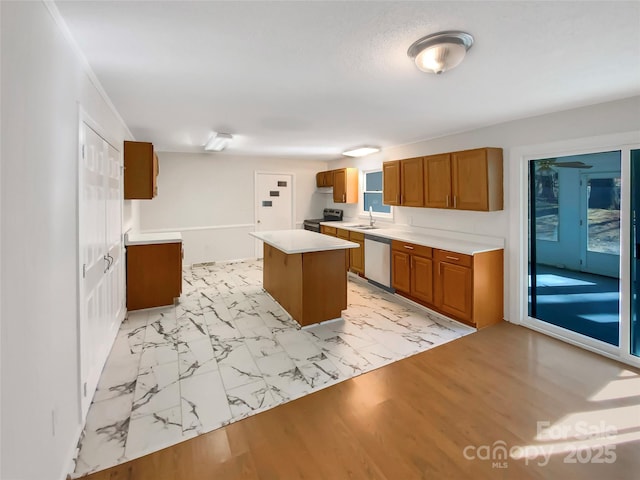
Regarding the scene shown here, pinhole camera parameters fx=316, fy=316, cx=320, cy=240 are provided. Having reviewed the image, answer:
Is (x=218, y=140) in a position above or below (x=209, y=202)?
above

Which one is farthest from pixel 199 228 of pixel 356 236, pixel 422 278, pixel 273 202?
pixel 422 278

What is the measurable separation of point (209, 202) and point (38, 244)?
17.7 ft

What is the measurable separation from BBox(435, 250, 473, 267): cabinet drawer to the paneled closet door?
349 centimetres

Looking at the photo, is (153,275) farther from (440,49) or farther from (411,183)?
(440,49)

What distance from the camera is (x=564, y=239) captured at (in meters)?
5.41

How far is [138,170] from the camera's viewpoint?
3.99 m

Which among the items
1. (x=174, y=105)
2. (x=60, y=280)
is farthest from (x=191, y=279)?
(x=60, y=280)

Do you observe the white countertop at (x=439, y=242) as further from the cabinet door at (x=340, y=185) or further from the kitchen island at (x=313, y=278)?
the cabinet door at (x=340, y=185)

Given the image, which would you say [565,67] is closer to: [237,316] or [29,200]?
[29,200]

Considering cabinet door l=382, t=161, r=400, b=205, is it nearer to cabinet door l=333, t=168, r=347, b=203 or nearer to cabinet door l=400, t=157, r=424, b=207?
cabinet door l=400, t=157, r=424, b=207

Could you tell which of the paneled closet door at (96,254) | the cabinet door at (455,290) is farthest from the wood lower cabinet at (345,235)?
the paneled closet door at (96,254)

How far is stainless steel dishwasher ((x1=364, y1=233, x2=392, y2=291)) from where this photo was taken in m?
4.72

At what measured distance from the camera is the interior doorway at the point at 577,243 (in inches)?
135

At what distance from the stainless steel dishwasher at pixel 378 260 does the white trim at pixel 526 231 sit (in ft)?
5.13
